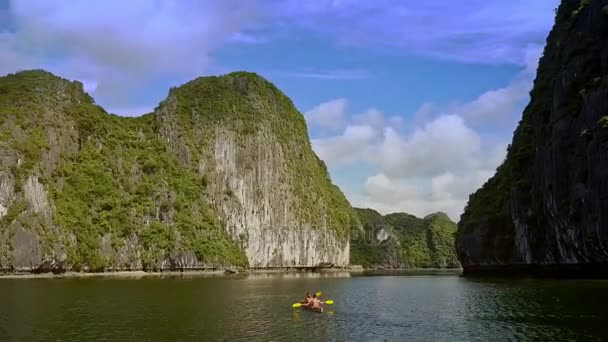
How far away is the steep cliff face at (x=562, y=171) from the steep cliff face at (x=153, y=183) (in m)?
73.6

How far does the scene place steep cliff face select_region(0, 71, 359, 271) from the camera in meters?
115

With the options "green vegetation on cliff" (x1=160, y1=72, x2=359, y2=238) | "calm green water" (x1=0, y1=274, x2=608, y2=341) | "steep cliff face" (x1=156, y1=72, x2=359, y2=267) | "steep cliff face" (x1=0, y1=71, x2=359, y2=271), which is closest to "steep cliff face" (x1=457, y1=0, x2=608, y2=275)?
"calm green water" (x1=0, y1=274, x2=608, y2=341)

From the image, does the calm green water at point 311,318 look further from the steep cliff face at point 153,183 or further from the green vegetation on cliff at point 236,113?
the green vegetation on cliff at point 236,113

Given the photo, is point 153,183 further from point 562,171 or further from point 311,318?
point 311,318

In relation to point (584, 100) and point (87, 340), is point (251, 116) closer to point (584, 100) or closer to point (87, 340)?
point (584, 100)

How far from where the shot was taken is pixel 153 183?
486ft

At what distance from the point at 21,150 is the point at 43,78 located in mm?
30609

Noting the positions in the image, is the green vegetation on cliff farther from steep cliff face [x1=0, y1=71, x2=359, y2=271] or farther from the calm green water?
the calm green water

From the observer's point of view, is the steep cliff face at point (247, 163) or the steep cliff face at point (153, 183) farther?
the steep cliff face at point (247, 163)

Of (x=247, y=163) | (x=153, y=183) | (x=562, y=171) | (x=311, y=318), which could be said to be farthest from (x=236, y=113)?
(x=311, y=318)

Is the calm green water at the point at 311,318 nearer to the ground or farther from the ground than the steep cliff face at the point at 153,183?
nearer to the ground

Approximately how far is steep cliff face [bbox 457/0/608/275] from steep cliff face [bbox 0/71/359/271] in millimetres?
73554

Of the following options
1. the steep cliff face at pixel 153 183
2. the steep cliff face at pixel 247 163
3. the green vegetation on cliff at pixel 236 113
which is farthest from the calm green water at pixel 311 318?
the green vegetation on cliff at pixel 236 113

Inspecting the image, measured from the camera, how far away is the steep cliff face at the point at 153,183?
377 ft
